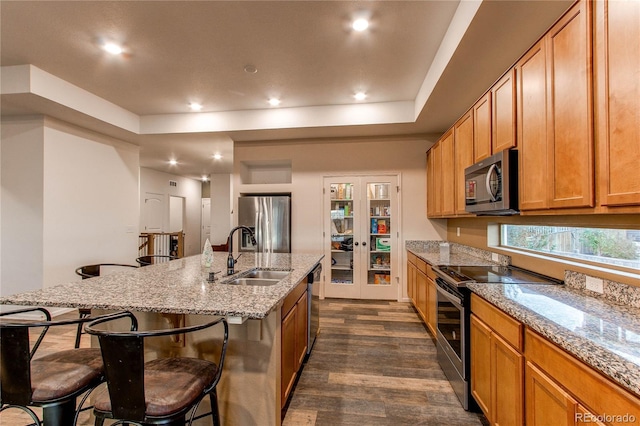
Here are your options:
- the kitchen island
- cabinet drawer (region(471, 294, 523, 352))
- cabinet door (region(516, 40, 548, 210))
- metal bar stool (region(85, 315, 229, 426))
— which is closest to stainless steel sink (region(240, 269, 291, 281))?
the kitchen island

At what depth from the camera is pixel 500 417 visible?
1.54m

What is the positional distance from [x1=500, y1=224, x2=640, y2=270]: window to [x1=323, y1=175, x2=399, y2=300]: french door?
2.09 meters

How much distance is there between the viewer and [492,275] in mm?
Answer: 2223

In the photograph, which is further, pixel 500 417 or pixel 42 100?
pixel 42 100

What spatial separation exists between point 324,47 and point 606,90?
214cm

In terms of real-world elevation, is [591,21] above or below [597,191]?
above

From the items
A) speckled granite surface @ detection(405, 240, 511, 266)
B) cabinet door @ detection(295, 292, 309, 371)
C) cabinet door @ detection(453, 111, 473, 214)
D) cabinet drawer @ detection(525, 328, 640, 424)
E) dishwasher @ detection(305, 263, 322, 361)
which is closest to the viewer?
cabinet drawer @ detection(525, 328, 640, 424)

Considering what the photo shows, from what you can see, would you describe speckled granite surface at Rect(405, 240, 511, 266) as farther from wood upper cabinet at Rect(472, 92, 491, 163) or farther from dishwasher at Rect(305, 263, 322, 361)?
dishwasher at Rect(305, 263, 322, 361)

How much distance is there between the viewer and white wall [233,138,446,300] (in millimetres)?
4492

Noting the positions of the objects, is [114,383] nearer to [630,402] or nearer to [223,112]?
A: [630,402]

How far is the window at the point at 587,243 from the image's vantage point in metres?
1.54

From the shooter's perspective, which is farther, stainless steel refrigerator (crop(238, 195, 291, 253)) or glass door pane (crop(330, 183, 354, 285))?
glass door pane (crop(330, 183, 354, 285))

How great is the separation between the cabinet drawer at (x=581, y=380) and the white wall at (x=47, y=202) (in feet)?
16.6

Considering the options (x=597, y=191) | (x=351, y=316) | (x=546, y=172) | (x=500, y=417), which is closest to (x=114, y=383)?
(x=500, y=417)
